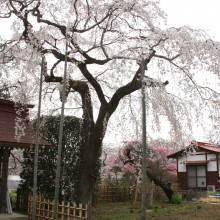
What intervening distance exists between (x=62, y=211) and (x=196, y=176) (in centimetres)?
1667

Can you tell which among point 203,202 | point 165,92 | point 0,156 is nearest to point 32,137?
point 0,156

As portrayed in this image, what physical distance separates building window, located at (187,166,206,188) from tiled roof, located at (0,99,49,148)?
15.1m

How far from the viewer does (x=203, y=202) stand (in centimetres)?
1792

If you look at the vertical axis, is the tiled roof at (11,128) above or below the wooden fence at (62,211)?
above

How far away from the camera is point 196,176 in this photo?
2433cm

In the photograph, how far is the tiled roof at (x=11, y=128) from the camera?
10.8m

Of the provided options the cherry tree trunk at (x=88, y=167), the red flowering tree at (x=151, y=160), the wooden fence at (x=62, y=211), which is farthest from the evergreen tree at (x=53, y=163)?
the red flowering tree at (x=151, y=160)

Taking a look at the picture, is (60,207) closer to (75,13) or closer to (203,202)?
(75,13)

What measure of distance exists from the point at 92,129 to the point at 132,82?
227cm

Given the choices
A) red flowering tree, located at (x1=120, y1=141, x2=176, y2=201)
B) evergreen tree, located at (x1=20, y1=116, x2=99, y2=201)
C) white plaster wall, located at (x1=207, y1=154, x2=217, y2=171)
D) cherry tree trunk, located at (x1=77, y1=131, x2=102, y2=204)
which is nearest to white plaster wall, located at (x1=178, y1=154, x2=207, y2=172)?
white plaster wall, located at (x1=207, y1=154, x2=217, y2=171)

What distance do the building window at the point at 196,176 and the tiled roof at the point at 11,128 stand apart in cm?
1513

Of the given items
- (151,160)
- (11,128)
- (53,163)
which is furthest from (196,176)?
(11,128)

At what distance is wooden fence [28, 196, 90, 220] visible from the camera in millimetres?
8914

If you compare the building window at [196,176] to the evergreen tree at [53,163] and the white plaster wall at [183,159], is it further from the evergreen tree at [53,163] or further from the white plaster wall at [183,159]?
the evergreen tree at [53,163]
